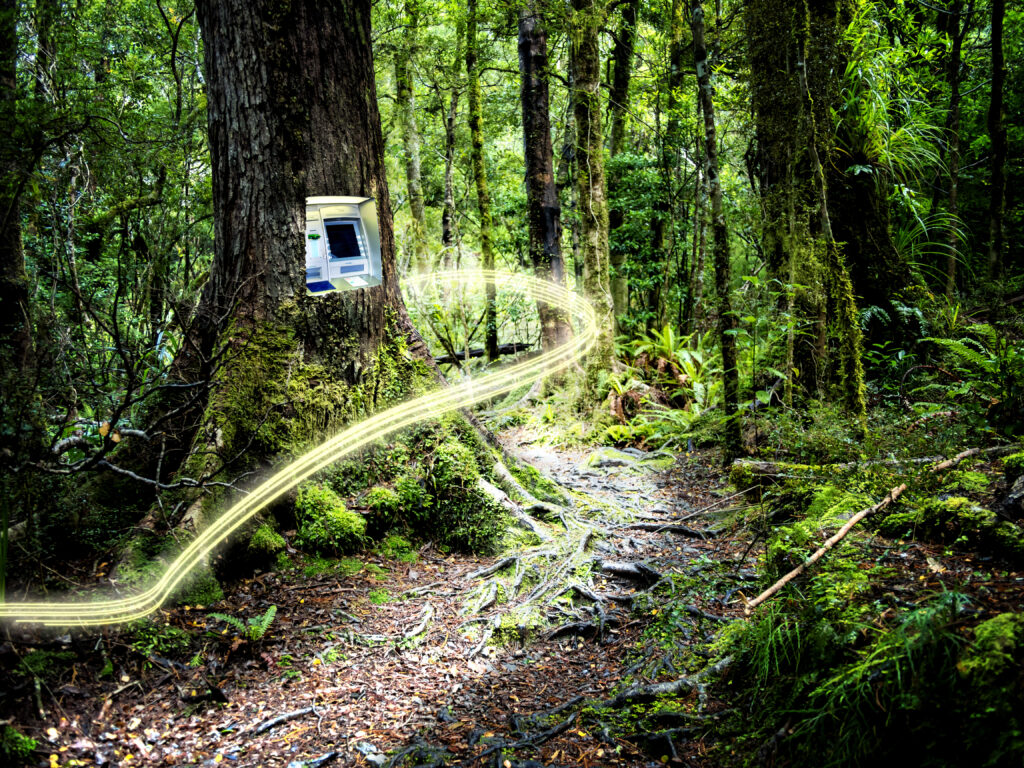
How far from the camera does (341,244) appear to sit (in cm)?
474

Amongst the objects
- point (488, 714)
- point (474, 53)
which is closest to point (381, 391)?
point (488, 714)

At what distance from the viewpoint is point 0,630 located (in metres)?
2.76

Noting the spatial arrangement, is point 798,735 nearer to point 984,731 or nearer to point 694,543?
point 984,731

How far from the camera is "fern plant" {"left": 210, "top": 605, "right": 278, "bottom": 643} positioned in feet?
11.2

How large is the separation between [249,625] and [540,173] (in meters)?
8.90

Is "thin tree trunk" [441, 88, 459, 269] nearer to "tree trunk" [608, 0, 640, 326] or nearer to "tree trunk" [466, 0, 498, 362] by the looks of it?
"tree trunk" [466, 0, 498, 362]

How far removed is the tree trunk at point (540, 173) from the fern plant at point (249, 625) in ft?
24.7

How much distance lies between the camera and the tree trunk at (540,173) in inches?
394

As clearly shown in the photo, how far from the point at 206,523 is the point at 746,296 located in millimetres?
5227

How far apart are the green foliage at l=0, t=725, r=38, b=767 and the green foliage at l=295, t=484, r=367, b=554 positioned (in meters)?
2.03

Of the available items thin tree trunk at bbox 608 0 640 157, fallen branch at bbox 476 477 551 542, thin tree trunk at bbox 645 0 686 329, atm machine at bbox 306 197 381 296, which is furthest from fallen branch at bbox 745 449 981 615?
thin tree trunk at bbox 608 0 640 157

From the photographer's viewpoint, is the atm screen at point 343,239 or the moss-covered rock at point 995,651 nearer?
the moss-covered rock at point 995,651

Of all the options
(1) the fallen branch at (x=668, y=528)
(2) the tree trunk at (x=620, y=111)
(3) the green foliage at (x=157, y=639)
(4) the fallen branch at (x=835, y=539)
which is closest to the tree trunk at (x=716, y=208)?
(1) the fallen branch at (x=668, y=528)

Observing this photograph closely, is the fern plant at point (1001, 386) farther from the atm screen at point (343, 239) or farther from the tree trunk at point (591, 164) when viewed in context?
the tree trunk at point (591, 164)
